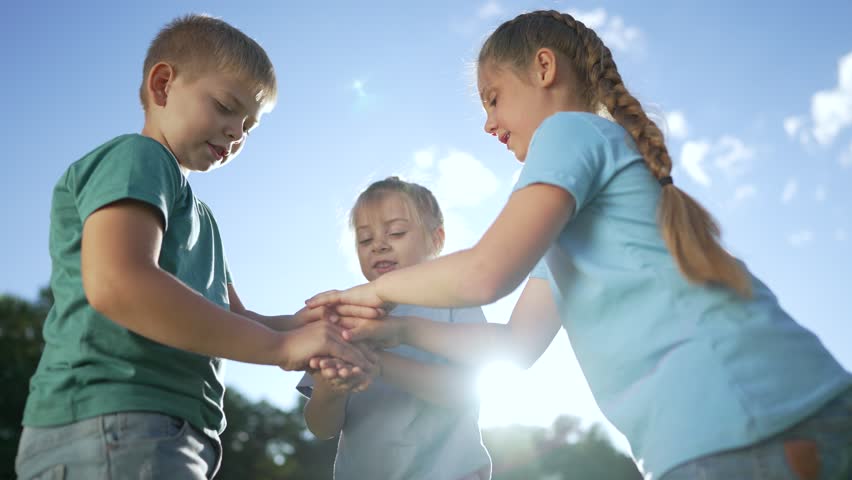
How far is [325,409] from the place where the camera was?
3627mm

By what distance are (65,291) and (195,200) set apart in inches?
23.9

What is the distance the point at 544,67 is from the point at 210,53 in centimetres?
139

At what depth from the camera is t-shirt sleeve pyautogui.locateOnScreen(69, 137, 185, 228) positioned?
8.16 feet

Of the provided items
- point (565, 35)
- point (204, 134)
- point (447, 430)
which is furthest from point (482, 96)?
point (447, 430)

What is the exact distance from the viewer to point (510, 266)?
7.99ft

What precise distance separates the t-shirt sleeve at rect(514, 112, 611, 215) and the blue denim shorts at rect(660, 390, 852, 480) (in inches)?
32.9

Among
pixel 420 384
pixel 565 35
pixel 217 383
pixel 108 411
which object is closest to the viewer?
pixel 108 411

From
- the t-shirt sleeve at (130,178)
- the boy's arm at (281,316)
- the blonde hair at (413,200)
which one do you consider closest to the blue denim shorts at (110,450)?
the t-shirt sleeve at (130,178)

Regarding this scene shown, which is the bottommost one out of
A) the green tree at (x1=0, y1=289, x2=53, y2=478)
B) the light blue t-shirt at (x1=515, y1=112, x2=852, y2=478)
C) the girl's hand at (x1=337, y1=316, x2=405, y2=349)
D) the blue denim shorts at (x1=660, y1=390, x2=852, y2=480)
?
the blue denim shorts at (x1=660, y1=390, x2=852, y2=480)

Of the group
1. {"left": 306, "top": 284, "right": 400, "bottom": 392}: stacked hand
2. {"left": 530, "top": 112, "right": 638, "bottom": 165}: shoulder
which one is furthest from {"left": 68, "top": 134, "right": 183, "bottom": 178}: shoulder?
{"left": 530, "top": 112, "right": 638, "bottom": 165}: shoulder

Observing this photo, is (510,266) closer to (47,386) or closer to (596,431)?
(47,386)

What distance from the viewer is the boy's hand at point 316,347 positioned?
9.36 feet

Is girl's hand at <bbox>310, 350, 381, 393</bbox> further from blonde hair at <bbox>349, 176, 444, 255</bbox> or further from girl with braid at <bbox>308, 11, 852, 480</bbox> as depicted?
blonde hair at <bbox>349, 176, 444, 255</bbox>

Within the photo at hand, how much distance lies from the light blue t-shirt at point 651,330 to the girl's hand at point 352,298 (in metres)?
0.74
